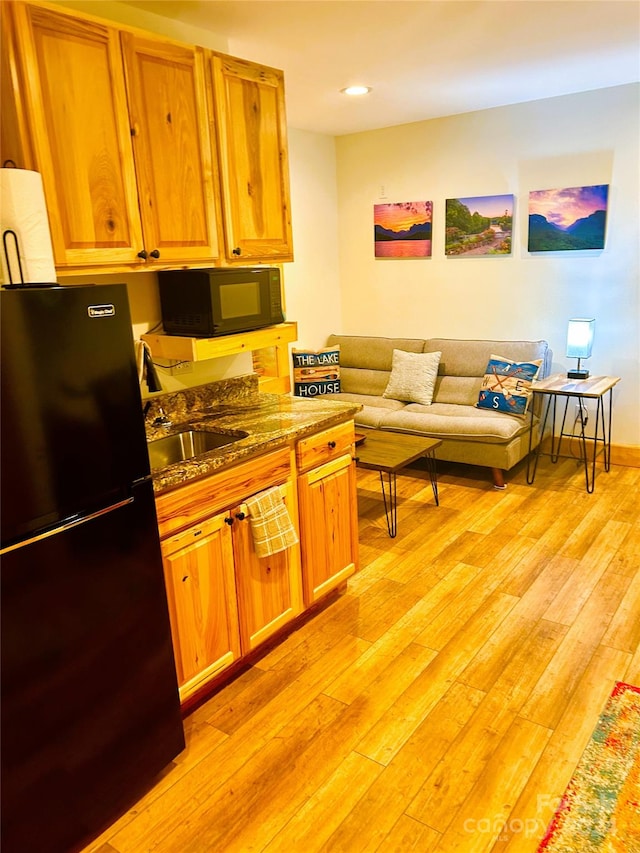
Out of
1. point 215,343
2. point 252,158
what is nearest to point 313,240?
point 252,158

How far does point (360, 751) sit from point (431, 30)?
3136 mm

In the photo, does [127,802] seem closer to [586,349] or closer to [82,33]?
[82,33]

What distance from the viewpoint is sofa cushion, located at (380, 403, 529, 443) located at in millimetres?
4254

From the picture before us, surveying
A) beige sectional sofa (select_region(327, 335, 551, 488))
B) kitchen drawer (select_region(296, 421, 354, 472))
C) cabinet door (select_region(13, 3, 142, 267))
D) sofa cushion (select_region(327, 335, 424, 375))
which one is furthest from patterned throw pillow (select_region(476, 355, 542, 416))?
cabinet door (select_region(13, 3, 142, 267))

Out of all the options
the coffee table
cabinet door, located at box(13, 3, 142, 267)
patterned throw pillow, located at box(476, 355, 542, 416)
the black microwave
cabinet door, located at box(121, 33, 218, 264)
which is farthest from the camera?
patterned throw pillow, located at box(476, 355, 542, 416)

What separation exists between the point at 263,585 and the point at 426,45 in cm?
278

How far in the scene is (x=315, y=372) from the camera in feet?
17.3

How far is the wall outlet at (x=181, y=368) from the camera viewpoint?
277 centimetres

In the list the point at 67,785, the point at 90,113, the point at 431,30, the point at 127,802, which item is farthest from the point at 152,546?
the point at 431,30

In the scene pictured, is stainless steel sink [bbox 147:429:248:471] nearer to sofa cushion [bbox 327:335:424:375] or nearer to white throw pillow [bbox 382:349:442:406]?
white throw pillow [bbox 382:349:442:406]

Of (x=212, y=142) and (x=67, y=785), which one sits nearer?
(x=67, y=785)

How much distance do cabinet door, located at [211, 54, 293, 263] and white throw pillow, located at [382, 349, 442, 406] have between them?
2.38 m

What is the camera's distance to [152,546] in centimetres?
184

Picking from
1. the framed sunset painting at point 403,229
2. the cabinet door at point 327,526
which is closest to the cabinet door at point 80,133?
the cabinet door at point 327,526
